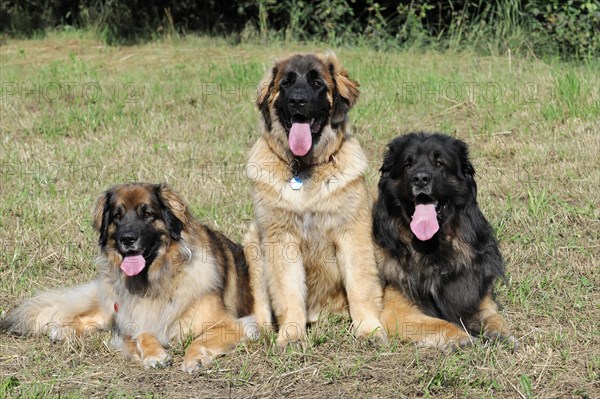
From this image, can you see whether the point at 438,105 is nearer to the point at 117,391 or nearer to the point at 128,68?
the point at 128,68

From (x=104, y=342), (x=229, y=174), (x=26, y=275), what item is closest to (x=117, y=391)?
(x=104, y=342)

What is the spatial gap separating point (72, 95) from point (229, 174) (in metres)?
3.53

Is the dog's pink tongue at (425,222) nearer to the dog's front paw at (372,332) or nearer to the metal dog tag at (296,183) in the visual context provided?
the dog's front paw at (372,332)

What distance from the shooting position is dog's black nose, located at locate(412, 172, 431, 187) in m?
5.57

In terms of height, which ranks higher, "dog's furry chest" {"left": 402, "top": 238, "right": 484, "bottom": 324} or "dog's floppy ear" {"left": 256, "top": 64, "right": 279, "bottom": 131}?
"dog's floppy ear" {"left": 256, "top": 64, "right": 279, "bottom": 131}

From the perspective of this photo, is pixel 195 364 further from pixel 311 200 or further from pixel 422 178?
pixel 422 178

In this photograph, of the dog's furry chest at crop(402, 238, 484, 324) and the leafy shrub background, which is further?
the leafy shrub background

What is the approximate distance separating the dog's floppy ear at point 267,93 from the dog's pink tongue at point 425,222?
3.87 feet

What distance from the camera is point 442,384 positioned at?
491 cm

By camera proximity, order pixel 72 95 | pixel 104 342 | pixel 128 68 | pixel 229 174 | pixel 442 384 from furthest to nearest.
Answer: pixel 128 68
pixel 72 95
pixel 229 174
pixel 104 342
pixel 442 384

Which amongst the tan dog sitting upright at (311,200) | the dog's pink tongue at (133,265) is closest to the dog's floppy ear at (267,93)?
the tan dog sitting upright at (311,200)

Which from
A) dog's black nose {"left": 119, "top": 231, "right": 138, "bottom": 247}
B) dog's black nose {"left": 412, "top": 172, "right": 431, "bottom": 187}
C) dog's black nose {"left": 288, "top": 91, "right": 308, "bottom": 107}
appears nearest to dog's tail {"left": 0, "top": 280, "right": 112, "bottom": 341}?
dog's black nose {"left": 119, "top": 231, "right": 138, "bottom": 247}

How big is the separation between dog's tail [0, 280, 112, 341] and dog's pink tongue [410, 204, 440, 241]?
7.50 feet

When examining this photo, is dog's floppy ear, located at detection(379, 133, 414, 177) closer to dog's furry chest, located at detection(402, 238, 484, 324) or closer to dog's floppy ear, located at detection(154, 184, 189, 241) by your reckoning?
dog's furry chest, located at detection(402, 238, 484, 324)
